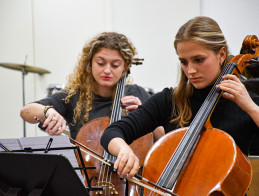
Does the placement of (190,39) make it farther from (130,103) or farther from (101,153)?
(101,153)

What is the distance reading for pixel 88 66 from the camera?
202cm

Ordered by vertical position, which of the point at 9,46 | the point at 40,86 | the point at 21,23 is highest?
the point at 21,23

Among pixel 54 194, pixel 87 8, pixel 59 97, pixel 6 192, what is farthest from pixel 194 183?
pixel 87 8

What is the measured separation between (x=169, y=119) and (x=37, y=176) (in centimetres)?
69

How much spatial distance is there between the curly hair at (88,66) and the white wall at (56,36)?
1516 mm

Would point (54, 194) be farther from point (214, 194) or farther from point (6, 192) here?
point (214, 194)

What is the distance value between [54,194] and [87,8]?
327 cm

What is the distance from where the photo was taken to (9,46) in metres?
4.17

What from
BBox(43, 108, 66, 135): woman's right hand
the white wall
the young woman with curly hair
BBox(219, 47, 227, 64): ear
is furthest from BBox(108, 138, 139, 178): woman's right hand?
the white wall

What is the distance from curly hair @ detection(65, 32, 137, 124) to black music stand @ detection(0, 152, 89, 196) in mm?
874

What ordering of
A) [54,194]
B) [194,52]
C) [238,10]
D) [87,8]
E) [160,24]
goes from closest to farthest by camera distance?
1. [54,194]
2. [194,52]
3. [238,10]
4. [160,24]
5. [87,8]

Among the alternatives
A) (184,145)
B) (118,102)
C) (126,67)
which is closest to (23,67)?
(126,67)

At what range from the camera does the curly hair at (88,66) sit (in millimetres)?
1928

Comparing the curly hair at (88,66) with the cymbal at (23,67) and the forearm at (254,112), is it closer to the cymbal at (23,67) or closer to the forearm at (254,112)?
the forearm at (254,112)
